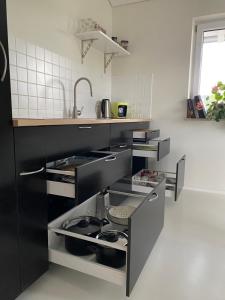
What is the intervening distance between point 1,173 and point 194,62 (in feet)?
8.15

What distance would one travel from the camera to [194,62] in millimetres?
2600

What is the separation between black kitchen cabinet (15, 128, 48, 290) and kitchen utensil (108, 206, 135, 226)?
1.61 feet

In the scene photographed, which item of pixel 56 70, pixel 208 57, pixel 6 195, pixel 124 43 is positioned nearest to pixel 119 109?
pixel 124 43

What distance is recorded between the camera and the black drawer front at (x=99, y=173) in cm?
108

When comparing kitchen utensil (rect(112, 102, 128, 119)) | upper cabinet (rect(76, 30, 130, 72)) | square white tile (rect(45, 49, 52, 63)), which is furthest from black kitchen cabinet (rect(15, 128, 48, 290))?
kitchen utensil (rect(112, 102, 128, 119))

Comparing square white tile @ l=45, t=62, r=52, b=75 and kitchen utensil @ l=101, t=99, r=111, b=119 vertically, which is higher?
square white tile @ l=45, t=62, r=52, b=75

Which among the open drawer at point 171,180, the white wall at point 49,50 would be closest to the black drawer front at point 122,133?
the open drawer at point 171,180

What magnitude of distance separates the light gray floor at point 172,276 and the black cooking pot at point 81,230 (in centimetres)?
18

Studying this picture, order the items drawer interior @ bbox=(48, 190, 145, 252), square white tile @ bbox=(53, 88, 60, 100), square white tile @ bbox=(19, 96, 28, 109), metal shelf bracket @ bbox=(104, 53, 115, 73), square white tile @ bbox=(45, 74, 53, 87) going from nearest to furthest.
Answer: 1. drawer interior @ bbox=(48, 190, 145, 252)
2. square white tile @ bbox=(19, 96, 28, 109)
3. square white tile @ bbox=(45, 74, 53, 87)
4. square white tile @ bbox=(53, 88, 60, 100)
5. metal shelf bracket @ bbox=(104, 53, 115, 73)

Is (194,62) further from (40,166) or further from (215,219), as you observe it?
(40,166)

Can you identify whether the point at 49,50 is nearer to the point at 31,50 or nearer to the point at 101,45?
the point at 31,50

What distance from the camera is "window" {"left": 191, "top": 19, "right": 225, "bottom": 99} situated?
2477 millimetres

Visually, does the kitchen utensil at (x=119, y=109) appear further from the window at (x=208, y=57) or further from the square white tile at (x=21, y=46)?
the square white tile at (x=21, y=46)

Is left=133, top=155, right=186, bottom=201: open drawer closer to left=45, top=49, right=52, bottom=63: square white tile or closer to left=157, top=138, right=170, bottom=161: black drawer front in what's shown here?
left=157, top=138, right=170, bottom=161: black drawer front
